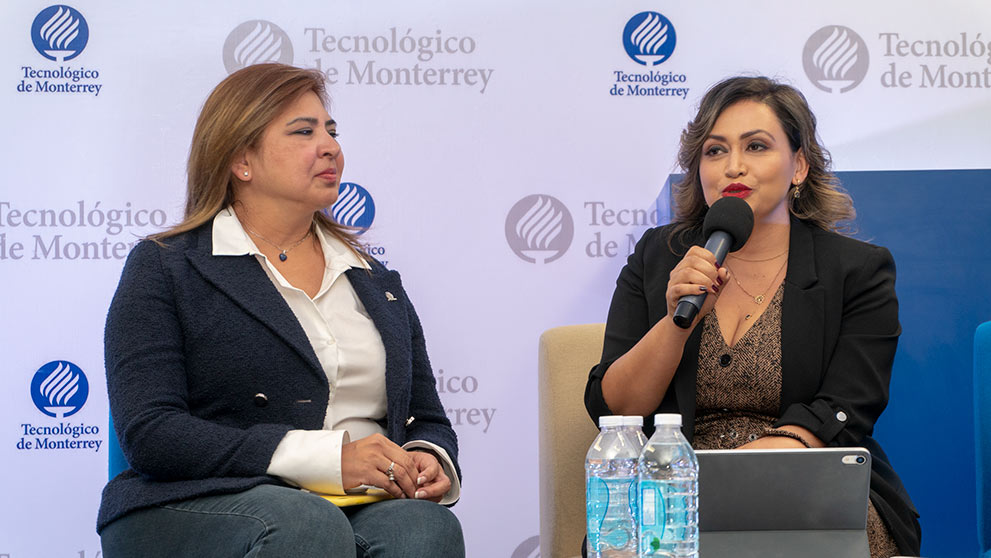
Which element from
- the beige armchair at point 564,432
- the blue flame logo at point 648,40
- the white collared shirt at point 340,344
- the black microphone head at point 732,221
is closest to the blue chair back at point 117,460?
the white collared shirt at point 340,344

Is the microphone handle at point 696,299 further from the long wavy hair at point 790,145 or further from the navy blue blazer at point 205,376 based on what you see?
the navy blue blazer at point 205,376

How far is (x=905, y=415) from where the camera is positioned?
9.53 feet

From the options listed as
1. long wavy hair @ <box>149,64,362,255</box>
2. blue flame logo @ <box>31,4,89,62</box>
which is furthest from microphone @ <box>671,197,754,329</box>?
blue flame logo @ <box>31,4,89,62</box>

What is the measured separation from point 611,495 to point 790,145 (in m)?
1.02

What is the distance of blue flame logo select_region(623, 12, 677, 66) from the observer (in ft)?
11.6

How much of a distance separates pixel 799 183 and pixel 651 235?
352mm

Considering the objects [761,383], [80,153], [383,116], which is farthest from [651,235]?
[80,153]

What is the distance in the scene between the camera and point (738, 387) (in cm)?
210

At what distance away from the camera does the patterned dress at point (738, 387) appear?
209cm

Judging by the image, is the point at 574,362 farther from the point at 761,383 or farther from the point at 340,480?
the point at 340,480

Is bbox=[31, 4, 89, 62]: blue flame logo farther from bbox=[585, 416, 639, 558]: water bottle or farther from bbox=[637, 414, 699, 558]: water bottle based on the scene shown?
bbox=[637, 414, 699, 558]: water bottle

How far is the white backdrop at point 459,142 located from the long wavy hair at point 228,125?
112 centimetres

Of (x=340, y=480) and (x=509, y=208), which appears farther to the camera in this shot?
(x=509, y=208)

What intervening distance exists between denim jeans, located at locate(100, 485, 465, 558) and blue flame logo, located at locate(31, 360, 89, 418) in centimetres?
150
